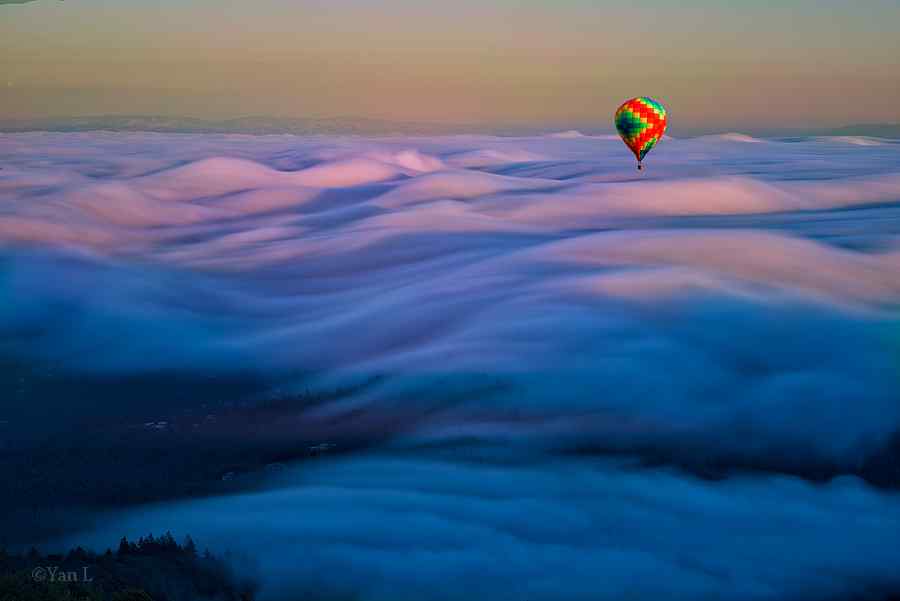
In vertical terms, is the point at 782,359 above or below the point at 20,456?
above

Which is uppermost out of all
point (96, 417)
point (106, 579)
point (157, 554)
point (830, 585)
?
point (106, 579)

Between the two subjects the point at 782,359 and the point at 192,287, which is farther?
the point at 192,287

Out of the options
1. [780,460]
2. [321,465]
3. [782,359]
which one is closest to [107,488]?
[321,465]

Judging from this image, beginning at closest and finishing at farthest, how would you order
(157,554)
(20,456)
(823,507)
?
(157,554) → (823,507) → (20,456)

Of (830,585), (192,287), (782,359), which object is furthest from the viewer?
(192,287)

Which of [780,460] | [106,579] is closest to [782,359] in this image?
[780,460]

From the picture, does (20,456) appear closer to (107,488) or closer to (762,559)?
(107,488)
